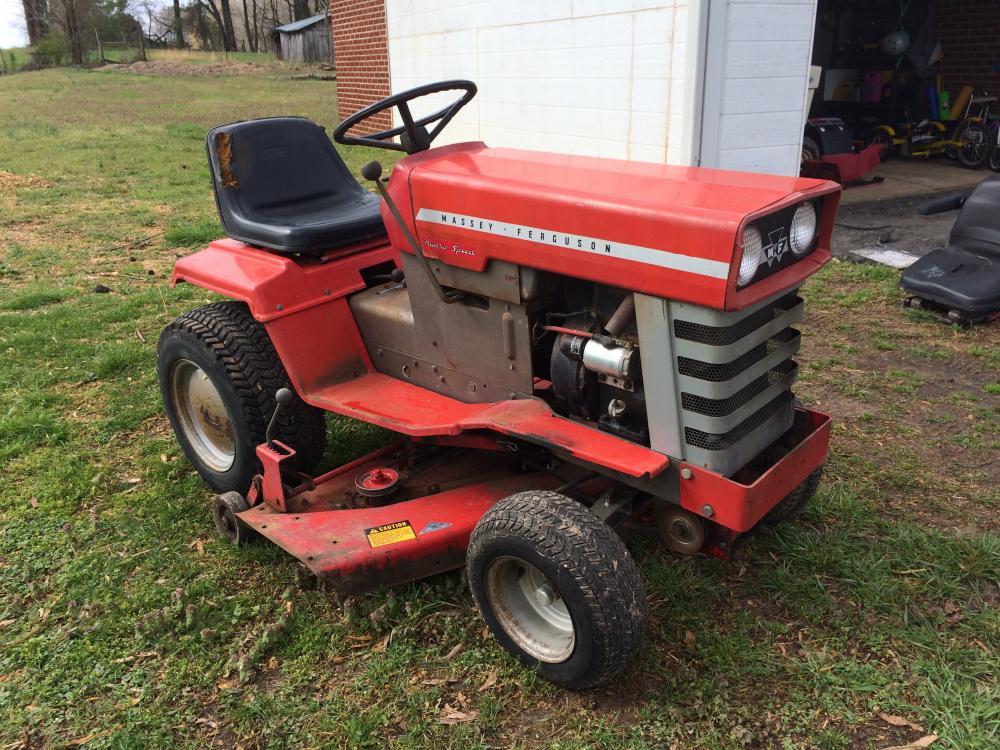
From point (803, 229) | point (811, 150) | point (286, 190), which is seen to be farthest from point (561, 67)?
point (803, 229)

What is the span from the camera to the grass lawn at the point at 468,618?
226 cm

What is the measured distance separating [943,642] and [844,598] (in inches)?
12.2

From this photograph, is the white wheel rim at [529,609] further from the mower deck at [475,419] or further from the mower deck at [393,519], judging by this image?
the mower deck at [475,419]

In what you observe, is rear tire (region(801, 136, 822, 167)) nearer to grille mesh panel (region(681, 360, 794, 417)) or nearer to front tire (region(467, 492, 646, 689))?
grille mesh panel (region(681, 360, 794, 417))

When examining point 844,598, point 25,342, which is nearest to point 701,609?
point 844,598

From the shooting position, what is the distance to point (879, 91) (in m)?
10.3

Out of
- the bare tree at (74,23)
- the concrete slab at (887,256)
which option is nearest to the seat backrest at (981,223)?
the concrete slab at (887,256)

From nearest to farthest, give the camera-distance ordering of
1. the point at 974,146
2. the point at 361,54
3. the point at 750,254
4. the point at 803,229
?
1. the point at 750,254
2. the point at 803,229
3. the point at 974,146
4. the point at 361,54

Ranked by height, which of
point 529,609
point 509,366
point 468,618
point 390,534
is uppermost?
point 509,366

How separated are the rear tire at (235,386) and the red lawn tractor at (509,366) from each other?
1 cm

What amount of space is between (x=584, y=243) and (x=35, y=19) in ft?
144

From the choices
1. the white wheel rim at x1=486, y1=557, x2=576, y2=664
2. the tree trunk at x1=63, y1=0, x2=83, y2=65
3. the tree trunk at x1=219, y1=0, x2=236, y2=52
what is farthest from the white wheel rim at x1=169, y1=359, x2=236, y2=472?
the tree trunk at x1=219, y1=0, x2=236, y2=52

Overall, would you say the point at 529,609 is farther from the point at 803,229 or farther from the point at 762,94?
the point at 762,94

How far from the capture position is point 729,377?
86.5 inches
